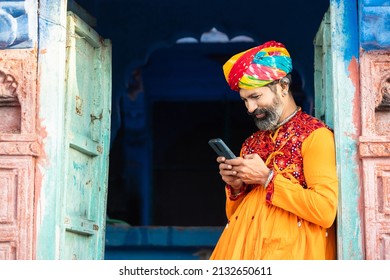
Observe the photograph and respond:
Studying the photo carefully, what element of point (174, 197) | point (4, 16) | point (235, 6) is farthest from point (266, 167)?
point (174, 197)

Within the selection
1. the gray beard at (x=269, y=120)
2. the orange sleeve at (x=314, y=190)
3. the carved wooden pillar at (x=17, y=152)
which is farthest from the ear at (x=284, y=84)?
the carved wooden pillar at (x=17, y=152)

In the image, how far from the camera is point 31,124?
5020 millimetres

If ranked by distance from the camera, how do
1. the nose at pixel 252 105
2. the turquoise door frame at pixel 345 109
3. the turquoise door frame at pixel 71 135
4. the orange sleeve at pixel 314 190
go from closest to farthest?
the orange sleeve at pixel 314 190, the turquoise door frame at pixel 345 109, the turquoise door frame at pixel 71 135, the nose at pixel 252 105

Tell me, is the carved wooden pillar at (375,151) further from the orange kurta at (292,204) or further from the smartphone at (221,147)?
the smartphone at (221,147)

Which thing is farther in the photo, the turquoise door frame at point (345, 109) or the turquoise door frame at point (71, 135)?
the turquoise door frame at point (71, 135)

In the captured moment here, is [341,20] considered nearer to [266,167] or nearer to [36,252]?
[266,167]

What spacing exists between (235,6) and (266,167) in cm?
265

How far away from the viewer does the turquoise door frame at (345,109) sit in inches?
191

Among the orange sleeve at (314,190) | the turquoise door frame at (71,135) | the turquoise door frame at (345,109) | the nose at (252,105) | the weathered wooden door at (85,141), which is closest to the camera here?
the orange sleeve at (314,190)

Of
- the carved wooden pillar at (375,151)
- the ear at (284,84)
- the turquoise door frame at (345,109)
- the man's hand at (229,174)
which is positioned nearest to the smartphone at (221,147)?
the man's hand at (229,174)

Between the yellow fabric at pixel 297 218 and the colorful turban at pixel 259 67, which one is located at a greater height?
the colorful turban at pixel 259 67

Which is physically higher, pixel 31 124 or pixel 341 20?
pixel 341 20

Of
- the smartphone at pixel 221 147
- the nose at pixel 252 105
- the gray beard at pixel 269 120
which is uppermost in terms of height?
the nose at pixel 252 105
